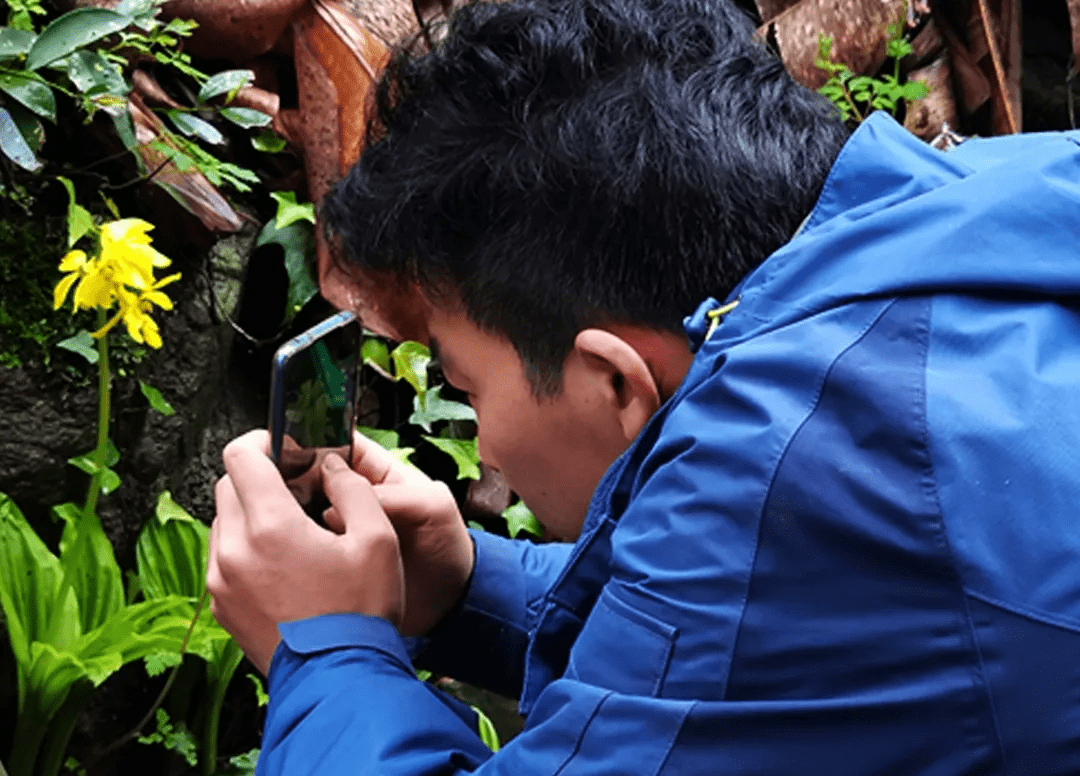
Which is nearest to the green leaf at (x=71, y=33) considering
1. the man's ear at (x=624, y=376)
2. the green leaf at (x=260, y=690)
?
the green leaf at (x=260, y=690)

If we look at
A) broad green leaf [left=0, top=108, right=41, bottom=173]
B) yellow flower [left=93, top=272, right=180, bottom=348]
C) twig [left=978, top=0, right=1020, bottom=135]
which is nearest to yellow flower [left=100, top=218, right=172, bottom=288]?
yellow flower [left=93, top=272, right=180, bottom=348]

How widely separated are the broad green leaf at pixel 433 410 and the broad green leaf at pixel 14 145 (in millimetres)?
875

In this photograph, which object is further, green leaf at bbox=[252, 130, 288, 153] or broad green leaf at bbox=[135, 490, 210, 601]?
green leaf at bbox=[252, 130, 288, 153]

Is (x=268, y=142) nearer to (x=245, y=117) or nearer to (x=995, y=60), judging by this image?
(x=245, y=117)

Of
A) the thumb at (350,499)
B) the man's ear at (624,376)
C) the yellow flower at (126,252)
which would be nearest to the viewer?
the man's ear at (624,376)

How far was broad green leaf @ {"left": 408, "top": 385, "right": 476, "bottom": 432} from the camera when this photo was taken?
2260mm

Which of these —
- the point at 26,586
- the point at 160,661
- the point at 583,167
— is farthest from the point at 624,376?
the point at 26,586

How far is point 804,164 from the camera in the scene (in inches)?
35.8

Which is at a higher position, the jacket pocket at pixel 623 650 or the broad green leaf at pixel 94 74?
the broad green leaf at pixel 94 74

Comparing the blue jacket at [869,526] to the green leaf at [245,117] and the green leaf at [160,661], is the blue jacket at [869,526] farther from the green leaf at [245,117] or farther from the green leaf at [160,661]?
the green leaf at [245,117]

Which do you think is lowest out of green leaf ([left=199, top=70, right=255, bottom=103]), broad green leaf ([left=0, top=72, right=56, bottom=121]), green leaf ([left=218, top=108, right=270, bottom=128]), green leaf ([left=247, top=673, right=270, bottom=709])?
green leaf ([left=247, top=673, right=270, bottom=709])

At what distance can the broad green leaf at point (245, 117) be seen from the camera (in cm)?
199

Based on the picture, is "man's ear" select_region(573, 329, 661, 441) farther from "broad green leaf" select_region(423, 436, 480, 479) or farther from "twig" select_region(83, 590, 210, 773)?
"broad green leaf" select_region(423, 436, 480, 479)

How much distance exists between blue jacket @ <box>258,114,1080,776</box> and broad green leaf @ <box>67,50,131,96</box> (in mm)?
1260
